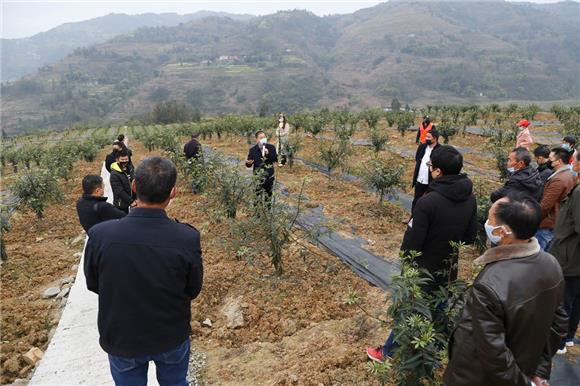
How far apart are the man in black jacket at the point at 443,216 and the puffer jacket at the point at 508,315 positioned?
936mm

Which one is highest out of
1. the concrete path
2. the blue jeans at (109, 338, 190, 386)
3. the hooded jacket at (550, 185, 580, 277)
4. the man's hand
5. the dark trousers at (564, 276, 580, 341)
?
the hooded jacket at (550, 185, 580, 277)

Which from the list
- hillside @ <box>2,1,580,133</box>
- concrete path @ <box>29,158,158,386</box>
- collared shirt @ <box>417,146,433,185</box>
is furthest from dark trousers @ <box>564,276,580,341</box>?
hillside @ <box>2,1,580,133</box>

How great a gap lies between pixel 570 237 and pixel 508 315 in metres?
2.07

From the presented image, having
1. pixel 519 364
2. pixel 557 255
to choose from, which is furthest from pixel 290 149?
pixel 519 364

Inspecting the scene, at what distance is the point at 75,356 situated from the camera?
3.50 metres

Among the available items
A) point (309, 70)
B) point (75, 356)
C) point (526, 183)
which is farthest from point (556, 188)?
point (309, 70)

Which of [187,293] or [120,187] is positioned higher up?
[187,293]

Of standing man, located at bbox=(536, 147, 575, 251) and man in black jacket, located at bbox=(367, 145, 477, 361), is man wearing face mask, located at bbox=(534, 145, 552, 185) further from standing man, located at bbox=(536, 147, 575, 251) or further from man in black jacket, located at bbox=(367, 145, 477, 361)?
man in black jacket, located at bbox=(367, 145, 477, 361)

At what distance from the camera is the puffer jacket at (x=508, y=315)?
1572 millimetres

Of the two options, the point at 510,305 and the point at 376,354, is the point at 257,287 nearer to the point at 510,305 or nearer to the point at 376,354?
the point at 376,354

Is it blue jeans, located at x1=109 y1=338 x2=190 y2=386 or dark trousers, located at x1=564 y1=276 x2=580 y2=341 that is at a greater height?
blue jeans, located at x1=109 y1=338 x2=190 y2=386

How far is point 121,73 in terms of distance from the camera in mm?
122625

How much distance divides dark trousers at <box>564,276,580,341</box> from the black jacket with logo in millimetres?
3153

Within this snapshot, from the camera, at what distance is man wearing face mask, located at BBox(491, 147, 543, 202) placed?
12.4 feet
